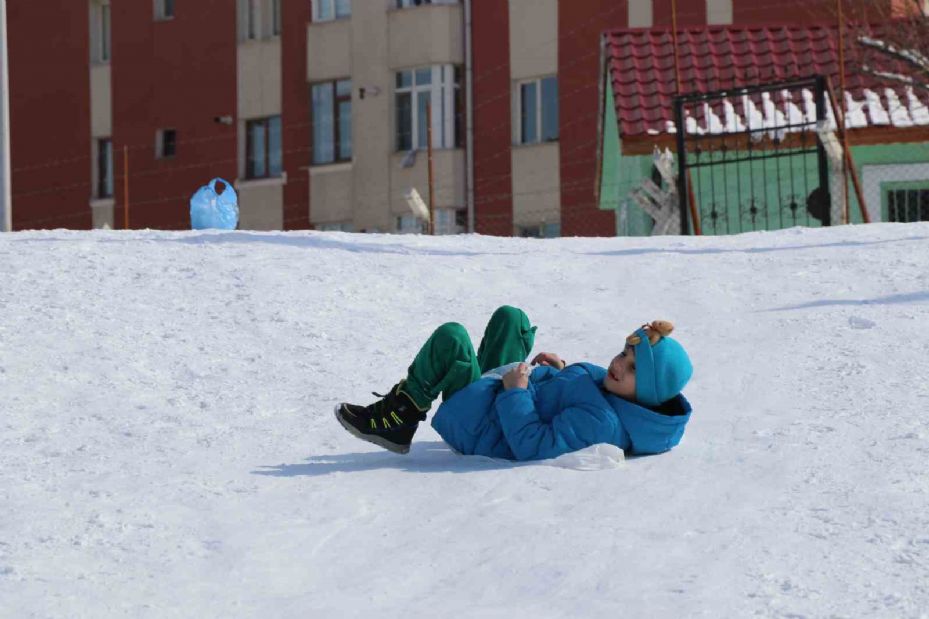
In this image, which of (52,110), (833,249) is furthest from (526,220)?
(833,249)

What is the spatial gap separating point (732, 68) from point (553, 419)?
14939 mm

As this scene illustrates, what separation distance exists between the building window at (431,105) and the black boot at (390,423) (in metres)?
21.9

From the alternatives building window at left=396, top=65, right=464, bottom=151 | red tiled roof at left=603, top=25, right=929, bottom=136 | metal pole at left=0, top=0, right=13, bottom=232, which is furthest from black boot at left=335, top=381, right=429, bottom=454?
building window at left=396, top=65, right=464, bottom=151

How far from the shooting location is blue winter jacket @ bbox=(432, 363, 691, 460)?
5.89m

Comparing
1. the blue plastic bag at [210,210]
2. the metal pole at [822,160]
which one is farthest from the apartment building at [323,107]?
the blue plastic bag at [210,210]

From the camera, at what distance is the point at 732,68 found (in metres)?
20.3

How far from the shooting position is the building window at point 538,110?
27406 millimetres

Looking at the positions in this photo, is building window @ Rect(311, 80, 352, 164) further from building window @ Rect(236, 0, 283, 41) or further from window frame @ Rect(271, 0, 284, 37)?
building window @ Rect(236, 0, 283, 41)

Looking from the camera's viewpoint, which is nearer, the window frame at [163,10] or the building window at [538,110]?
the building window at [538,110]

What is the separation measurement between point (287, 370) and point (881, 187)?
43.3 feet

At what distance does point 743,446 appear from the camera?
6168mm

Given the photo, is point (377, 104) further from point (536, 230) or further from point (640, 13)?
point (640, 13)

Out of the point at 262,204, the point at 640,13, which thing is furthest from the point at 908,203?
the point at 262,204

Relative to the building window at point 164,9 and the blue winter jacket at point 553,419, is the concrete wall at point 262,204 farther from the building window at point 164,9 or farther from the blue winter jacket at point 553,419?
the blue winter jacket at point 553,419
